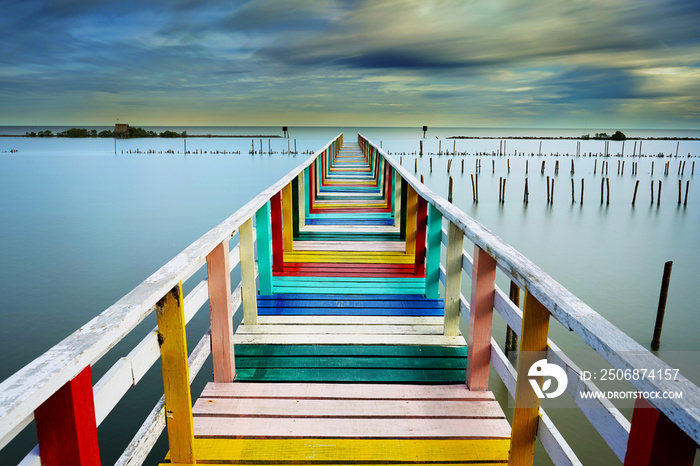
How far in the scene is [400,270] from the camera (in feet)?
17.8

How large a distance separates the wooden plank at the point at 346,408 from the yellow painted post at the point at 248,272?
107 centimetres

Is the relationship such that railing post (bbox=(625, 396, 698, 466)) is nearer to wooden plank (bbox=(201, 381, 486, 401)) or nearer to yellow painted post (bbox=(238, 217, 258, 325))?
wooden plank (bbox=(201, 381, 486, 401))

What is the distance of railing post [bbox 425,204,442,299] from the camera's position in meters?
4.22

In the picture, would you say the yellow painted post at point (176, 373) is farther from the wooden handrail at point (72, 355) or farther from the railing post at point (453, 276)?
the railing post at point (453, 276)

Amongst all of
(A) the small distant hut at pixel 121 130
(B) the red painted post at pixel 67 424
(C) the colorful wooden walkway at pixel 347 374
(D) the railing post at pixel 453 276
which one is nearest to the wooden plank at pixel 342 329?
(C) the colorful wooden walkway at pixel 347 374

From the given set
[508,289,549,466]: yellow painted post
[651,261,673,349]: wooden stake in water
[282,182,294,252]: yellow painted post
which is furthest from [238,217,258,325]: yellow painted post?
[651,261,673,349]: wooden stake in water

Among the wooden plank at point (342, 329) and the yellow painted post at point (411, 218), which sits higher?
the yellow painted post at point (411, 218)

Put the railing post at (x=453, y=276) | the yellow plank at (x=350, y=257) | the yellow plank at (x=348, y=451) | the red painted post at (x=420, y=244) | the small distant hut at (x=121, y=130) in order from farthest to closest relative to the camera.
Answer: the small distant hut at (x=121, y=130) → the yellow plank at (x=350, y=257) → the red painted post at (x=420, y=244) → the railing post at (x=453, y=276) → the yellow plank at (x=348, y=451)

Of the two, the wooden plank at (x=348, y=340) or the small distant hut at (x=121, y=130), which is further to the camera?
the small distant hut at (x=121, y=130)

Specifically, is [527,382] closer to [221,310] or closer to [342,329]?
[221,310]

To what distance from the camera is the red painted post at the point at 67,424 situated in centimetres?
116

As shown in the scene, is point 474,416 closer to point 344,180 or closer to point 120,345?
point 120,345

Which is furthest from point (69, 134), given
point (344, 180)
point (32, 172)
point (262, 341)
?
point (262, 341)

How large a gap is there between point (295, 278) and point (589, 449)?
172 inches
